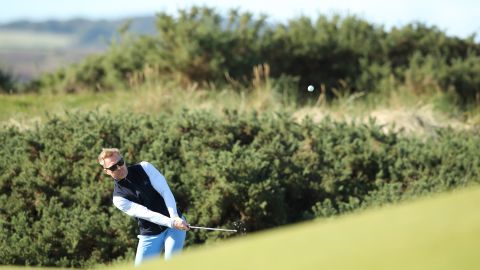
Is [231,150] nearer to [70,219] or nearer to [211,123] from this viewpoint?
[211,123]

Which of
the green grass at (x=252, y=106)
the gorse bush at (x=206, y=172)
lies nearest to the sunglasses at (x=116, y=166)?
the gorse bush at (x=206, y=172)

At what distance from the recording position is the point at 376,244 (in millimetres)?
3139

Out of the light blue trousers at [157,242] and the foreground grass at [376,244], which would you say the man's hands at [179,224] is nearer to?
the light blue trousers at [157,242]

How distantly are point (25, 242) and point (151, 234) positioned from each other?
332 cm

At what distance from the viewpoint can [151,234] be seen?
28.8 feet

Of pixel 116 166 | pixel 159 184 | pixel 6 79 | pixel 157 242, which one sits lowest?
pixel 6 79

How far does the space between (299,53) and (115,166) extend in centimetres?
1734

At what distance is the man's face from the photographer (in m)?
8.53

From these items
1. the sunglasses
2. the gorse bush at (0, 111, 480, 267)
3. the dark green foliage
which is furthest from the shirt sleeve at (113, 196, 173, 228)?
the dark green foliage

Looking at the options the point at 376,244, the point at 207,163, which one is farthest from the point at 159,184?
the point at 376,244

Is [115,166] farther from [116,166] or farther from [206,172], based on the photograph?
[206,172]

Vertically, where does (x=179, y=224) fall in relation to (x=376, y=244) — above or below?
below

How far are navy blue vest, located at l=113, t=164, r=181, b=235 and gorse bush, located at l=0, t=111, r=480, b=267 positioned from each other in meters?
3.04

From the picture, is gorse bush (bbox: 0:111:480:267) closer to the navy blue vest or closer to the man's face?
the navy blue vest
